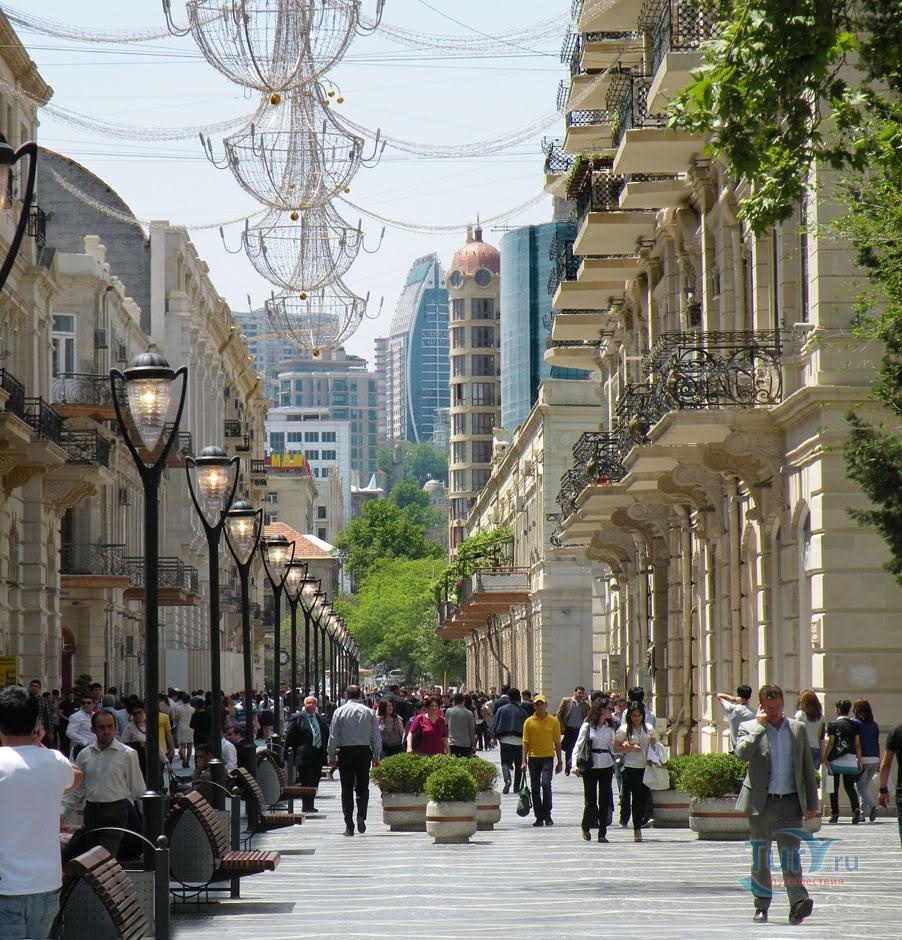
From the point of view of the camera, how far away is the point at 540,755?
23516mm

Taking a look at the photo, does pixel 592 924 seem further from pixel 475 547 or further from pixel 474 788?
pixel 475 547

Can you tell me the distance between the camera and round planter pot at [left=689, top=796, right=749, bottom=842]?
20312 millimetres

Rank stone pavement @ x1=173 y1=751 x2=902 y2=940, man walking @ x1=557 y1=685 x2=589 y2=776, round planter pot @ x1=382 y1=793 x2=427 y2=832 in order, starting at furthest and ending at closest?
man walking @ x1=557 y1=685 x2=589 y2=776, round planter pot @ x1=382 y1=793 x2=427 y2=832, stone pavement @ x1=173 y1=751 x2=902 y2=940

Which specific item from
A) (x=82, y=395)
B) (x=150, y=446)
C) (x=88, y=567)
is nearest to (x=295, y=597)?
(x=88, y=567)

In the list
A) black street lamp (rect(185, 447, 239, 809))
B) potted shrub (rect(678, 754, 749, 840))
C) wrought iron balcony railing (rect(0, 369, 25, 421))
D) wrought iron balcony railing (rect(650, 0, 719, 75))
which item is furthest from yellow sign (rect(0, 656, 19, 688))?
wrought iron balcony railing (rect(650, 0, 719, 75))

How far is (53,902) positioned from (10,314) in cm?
2983

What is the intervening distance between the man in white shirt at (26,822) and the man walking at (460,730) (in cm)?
1925

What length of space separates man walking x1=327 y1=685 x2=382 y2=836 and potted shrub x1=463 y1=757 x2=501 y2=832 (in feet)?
3.72

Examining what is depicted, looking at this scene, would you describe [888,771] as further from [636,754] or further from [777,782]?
[636,754]

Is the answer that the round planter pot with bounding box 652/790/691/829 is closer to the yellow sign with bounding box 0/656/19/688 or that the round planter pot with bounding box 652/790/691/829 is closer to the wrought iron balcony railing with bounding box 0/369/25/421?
the yellow sign with bounding box 0/656/19/688

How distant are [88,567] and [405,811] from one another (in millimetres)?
25850

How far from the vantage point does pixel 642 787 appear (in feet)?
71.3

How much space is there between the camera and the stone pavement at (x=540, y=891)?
13242 millimetres

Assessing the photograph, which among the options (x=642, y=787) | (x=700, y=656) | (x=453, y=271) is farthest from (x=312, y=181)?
(x=453, y=271)
